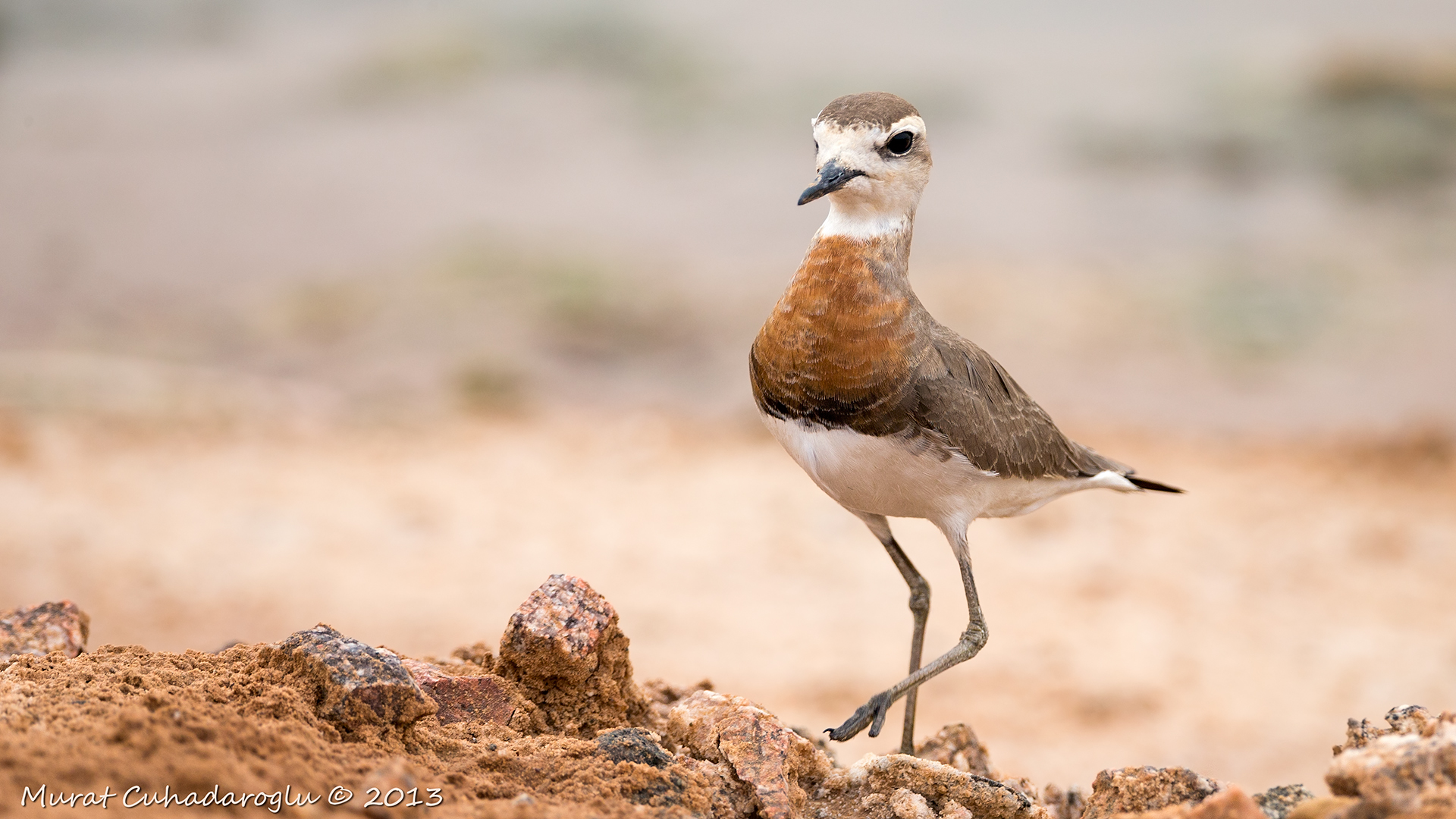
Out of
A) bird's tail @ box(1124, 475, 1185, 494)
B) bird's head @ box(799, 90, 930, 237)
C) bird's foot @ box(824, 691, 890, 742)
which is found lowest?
bird's foot @ box(824, 691, 890, 742)

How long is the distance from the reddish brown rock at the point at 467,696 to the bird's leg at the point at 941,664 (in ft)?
3.96

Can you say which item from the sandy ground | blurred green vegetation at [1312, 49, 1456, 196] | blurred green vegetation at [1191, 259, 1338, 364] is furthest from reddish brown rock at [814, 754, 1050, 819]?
blurred green vegetation at [1312, 49, 1456, 196]

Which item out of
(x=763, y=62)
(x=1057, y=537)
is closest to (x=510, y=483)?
(x=1057, y=537)

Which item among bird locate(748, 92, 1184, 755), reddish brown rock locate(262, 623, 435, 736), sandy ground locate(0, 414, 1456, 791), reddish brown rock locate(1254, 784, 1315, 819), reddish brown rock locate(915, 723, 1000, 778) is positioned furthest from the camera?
sandy ground locate(0, 414, 1456, 791)

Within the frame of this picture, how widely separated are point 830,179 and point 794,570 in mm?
5776

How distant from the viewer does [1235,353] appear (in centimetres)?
1560

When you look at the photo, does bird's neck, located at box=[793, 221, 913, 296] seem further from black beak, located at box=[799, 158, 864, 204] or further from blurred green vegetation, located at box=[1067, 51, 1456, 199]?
blurred green vegetation, located at box=[1067, 51, 1456, 199]

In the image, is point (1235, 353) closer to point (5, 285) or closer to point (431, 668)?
point (431, 668)

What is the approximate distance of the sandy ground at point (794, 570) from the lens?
816cm

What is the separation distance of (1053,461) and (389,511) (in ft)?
21.5

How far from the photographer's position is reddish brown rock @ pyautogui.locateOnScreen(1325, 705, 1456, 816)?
11.0 ft

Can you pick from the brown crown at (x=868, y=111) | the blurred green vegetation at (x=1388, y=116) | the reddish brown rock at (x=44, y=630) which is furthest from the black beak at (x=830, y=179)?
the blurred green vegetation at (x=1388, y=116)

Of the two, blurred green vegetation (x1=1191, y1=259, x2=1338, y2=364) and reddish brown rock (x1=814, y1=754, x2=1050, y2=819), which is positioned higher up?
blurred green vegetation (x1=1191, y1=259, x2=1338, y2=364)

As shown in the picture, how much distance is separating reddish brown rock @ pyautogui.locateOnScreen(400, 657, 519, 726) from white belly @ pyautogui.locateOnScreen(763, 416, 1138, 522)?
139 centimetres
